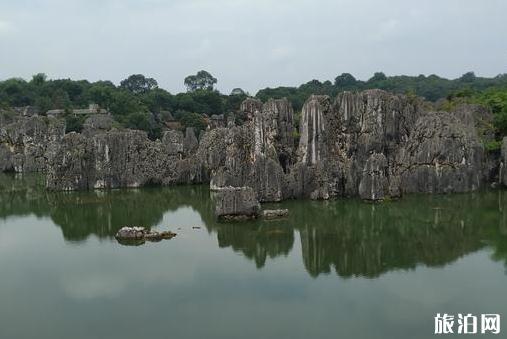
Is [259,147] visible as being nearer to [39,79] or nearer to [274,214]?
[274,214]

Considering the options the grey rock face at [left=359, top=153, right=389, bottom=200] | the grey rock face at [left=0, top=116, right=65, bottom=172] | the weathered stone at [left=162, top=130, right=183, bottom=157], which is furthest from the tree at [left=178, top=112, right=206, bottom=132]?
the grey rock face at [left=359, top=153, right=389, bottom=200]

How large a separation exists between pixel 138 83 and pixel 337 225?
278 ft

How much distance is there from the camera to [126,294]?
14.5 m

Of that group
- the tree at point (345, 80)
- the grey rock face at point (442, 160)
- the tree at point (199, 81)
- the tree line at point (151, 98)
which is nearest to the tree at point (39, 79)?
the tree line at point (151, 98)

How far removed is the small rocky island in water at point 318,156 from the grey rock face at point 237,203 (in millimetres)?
57

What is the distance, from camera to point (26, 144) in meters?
49.6

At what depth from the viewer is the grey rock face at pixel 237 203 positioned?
22.6 meters

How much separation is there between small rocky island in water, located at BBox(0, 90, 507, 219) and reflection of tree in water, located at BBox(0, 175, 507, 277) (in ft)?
3.79

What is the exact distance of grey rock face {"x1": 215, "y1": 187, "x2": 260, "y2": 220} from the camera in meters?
22.6

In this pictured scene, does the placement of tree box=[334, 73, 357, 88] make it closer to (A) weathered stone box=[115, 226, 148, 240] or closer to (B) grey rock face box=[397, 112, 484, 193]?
(B) grey rock face box=[397, 112, 484, 193]

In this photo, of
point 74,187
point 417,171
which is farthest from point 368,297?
point 74,187

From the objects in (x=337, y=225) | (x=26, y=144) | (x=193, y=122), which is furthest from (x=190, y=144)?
(x=337, y=225)

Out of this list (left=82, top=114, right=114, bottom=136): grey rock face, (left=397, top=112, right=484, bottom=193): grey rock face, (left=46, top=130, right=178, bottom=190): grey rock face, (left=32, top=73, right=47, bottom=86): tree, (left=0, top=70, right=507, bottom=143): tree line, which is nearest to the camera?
(left=397, top=112, right=484, bottom=193): grey rock face

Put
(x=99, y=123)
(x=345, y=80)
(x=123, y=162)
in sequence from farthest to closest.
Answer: (x=345, y=80) < (x=99, y=123) < (x=123, y=162)
